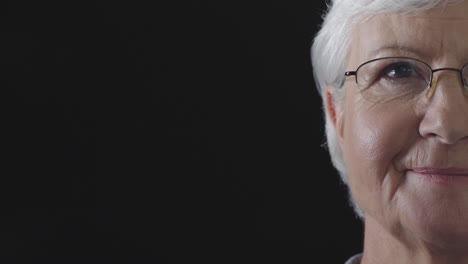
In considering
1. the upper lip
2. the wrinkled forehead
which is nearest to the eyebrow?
the wrinkled forehead

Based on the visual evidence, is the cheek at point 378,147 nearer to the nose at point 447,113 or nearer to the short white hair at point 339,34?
the nose at point 447,113

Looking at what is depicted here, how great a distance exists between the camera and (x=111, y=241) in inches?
118

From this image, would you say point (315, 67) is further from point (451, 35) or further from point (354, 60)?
point (451, 35)

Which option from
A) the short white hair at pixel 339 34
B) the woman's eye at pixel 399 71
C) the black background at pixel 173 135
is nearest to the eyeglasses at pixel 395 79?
the woman's eye at pixel 399 71

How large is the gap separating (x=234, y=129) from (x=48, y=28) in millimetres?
941

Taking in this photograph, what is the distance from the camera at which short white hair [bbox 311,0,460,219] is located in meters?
2.11

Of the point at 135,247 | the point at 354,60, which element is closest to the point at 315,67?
the point at 354,60

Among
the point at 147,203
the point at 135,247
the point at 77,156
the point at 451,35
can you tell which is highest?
the point at 451,35

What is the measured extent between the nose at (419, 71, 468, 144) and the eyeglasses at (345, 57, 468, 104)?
2cm

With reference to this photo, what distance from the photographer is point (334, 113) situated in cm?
256

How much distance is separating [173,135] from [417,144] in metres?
1.33

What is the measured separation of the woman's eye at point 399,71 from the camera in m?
2.12

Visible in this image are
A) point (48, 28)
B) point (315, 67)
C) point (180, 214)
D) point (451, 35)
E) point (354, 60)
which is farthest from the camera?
point (180, 214)

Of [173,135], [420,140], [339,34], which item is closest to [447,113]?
[420,140]
